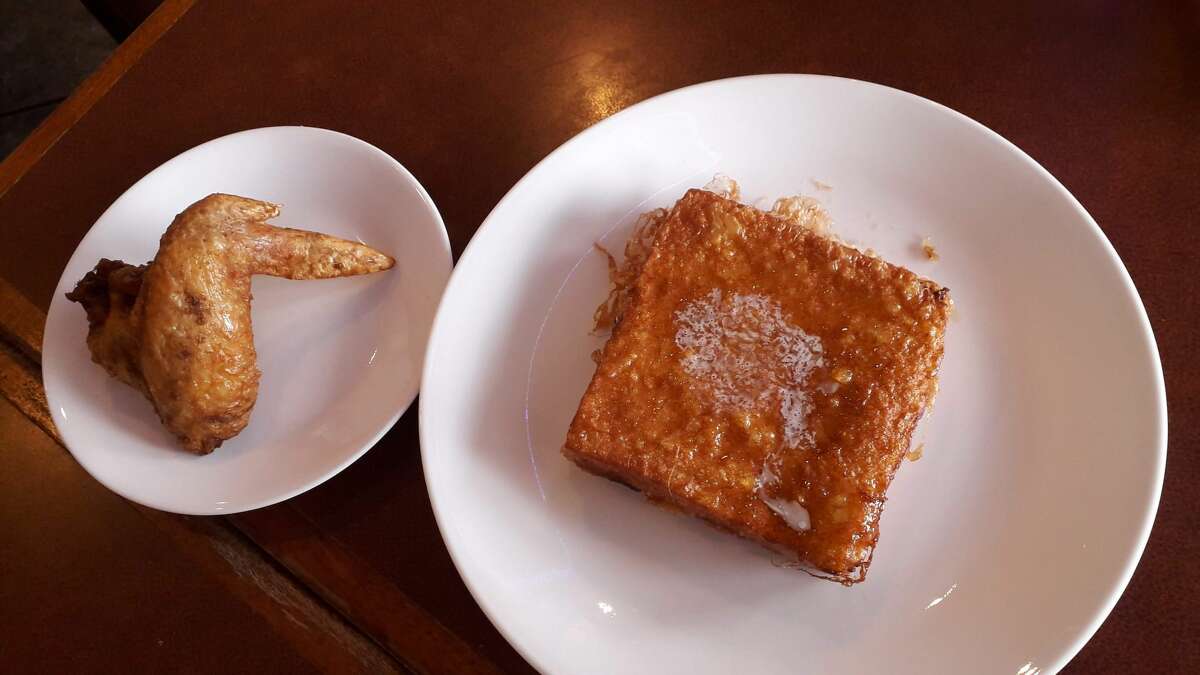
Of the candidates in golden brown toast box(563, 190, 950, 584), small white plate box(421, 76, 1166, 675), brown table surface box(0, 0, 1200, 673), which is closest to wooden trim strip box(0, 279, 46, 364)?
brown table surface box(0, 0, 1200, 673)

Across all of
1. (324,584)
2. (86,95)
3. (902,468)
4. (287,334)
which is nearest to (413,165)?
(287,334)

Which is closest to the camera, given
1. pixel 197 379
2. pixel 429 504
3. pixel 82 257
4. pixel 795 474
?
pixel 795 474

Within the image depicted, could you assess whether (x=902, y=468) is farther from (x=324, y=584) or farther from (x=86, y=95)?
(x=86, y=95)

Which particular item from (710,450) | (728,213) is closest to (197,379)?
(710,450)

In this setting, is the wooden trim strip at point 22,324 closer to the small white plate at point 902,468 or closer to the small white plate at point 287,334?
the small white plate at point 287,334

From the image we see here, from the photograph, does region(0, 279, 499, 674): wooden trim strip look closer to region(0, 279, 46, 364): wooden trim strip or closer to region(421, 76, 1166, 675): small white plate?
region(421, 76, 1166, 675): small white plate

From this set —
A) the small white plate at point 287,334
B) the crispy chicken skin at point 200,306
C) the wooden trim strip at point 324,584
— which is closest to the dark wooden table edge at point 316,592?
the wooden trim strip at point 324,584

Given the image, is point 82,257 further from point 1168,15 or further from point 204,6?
point 1168,15
